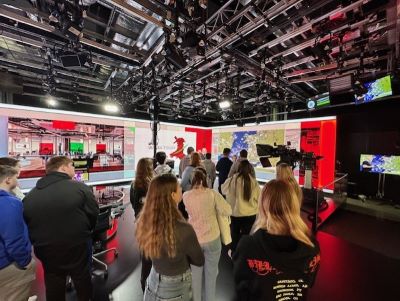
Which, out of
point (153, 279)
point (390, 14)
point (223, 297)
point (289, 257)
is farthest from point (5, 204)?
point (390, 14)

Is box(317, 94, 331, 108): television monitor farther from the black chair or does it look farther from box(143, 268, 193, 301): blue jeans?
the black chair

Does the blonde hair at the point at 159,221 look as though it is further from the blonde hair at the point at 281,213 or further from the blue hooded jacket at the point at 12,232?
the blue hooded jacket at the point at 12,232

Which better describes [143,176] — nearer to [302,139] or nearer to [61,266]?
[61,266]

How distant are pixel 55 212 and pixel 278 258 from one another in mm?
1601

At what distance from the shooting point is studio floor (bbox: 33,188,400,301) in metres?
2.22

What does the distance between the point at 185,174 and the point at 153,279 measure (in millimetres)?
2193

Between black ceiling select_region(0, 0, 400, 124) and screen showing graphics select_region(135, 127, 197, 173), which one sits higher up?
black ceiling select_region(0, 0, 400, 124)

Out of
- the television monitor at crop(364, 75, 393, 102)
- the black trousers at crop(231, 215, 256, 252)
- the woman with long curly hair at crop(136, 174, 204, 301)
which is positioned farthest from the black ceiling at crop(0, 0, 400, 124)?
the black trousers at crop(231, 215, 256, 252)

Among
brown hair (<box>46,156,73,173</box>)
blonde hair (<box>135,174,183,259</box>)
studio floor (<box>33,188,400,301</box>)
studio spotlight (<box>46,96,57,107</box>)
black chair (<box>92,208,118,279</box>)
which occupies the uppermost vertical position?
studio spotlight (<box>46,96,57,107</box>)

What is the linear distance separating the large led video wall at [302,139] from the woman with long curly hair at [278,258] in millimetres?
5418

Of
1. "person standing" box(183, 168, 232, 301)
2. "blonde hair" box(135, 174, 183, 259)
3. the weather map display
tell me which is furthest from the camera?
the weather map display

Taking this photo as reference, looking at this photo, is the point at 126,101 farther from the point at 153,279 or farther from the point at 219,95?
the point at 153,279

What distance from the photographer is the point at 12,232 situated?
1384 mm

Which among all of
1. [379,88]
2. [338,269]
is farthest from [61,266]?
[379,88]
